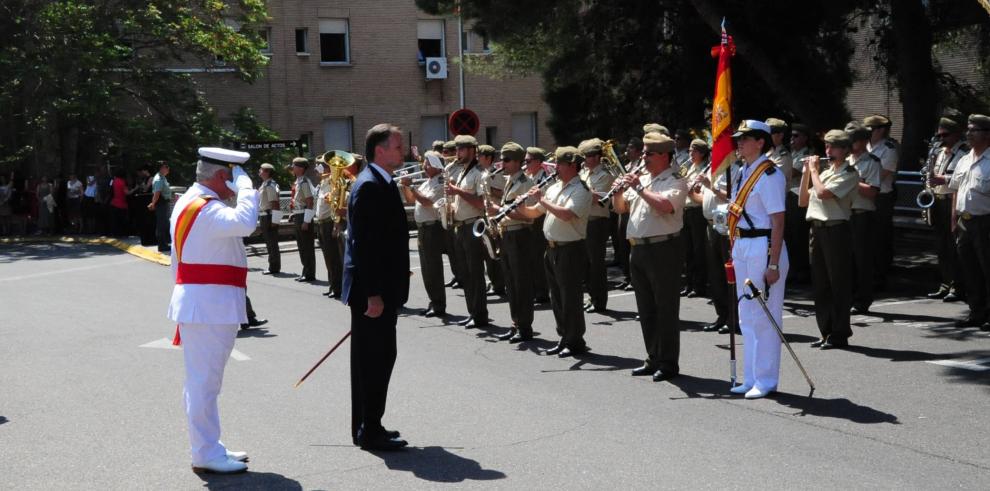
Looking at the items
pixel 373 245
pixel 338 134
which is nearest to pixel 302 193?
pixel 373 245

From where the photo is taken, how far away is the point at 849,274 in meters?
11.0

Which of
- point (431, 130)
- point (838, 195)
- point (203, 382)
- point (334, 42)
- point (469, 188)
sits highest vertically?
point (334, 42)

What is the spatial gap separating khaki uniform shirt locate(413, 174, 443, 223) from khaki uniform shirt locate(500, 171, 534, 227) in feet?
5.93

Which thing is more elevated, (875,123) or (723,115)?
(875,123)

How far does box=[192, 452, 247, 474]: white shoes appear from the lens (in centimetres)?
707

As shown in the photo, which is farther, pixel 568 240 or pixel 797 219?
pixel 797 219

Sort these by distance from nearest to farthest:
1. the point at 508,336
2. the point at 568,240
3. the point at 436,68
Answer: the point at 568,240, the point at 508,336, the point at 436,68

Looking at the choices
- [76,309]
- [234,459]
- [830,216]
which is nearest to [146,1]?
[76,309]

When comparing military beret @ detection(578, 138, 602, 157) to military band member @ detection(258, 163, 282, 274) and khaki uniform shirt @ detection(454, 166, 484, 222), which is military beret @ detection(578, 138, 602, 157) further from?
military band member @ detection(258, 163, 282, 274)

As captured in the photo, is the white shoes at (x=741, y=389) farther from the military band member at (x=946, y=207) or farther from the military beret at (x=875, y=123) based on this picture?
the military beret at (x=875, y=123)

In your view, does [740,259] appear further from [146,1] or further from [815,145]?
[146,1]

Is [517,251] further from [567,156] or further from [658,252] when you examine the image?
[658,252]

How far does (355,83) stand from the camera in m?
39.4

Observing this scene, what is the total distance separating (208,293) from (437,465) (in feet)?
5.66
